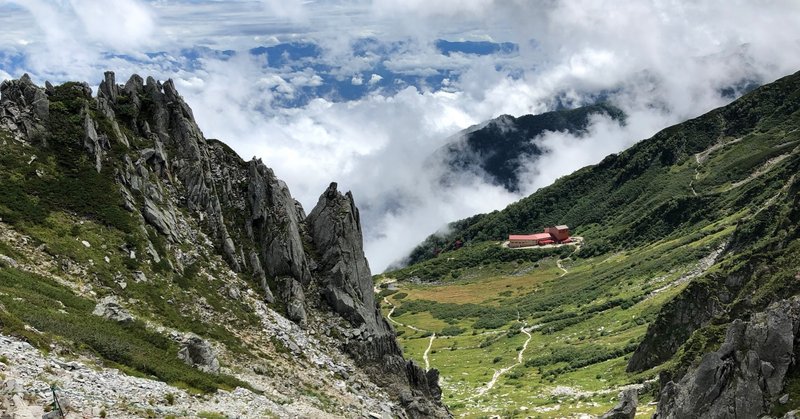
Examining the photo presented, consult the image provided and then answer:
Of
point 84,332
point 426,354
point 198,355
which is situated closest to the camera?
point 84,332

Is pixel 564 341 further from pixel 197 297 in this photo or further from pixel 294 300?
pixel 197 297

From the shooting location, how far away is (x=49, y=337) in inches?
1150

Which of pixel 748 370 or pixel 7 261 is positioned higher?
pixel 7 261

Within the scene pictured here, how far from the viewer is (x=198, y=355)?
121 ft

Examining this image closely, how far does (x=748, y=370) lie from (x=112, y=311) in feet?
126

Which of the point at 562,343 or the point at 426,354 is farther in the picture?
the point at 426,354

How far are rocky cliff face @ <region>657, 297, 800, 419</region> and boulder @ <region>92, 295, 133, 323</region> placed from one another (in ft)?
118

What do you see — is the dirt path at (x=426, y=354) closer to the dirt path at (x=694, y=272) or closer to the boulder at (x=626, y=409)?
the dirt path at (x=694, y=272)

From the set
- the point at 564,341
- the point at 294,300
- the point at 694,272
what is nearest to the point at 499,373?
the point at 564,341

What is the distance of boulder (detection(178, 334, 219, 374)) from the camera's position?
36125 mm

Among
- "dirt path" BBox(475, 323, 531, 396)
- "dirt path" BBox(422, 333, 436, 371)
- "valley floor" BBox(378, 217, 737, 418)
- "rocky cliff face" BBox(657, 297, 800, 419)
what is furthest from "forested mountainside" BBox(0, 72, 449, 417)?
"dirt path" BBox(422, 333, 436, 371)

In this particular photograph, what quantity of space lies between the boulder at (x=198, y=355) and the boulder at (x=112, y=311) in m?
3.68

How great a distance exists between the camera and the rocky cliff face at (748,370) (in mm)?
35125

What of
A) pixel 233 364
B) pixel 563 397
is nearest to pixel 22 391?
pixel 233 364
